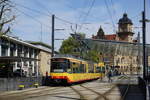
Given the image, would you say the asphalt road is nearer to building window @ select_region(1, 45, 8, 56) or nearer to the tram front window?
the tram front window

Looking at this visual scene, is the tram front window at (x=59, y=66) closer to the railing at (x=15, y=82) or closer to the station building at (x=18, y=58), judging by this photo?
the station building at (x=18, y=58)

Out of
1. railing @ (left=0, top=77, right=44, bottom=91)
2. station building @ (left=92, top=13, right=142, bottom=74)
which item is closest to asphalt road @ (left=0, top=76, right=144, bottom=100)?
railing @ (left=0, top=77, right=44, bottom=91)

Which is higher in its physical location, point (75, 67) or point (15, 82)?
point (75, 67)

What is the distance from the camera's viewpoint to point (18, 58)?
23.7 m

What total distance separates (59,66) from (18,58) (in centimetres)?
468

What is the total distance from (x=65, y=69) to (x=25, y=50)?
45.3 feet

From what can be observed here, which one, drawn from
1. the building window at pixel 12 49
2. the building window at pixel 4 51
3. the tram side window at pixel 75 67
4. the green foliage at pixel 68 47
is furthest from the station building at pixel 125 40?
the tram side window at pixel 75 67

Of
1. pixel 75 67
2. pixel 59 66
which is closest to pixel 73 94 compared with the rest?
pixel 59 66

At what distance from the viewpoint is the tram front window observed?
26969mm

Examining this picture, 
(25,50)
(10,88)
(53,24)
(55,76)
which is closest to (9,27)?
(10,88)

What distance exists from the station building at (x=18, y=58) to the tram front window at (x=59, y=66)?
59.6 inches

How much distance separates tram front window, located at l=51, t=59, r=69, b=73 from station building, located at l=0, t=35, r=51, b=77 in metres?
1.51

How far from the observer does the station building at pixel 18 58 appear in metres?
26.2

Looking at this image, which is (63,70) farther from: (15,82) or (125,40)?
(125,40)
